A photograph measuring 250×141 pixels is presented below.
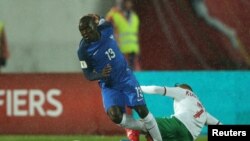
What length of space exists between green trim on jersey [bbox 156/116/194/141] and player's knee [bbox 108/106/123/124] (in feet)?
1.49

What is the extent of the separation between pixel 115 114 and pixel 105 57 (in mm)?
689

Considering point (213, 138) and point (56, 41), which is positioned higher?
point (56, 41)

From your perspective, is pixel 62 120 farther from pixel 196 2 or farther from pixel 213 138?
pixel 213 138

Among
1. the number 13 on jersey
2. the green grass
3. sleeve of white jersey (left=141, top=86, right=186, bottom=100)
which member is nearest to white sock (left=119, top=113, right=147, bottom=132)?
sleeve of white jersey (left=141, top=86, right=186, bottom=100)

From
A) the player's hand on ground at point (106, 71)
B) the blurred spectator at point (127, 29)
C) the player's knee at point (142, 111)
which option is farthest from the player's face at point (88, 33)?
the blurred spectator at point (127, 29)

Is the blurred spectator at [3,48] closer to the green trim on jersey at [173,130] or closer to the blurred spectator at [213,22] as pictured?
the blurred spectator at [213,22]

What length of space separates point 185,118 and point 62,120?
3.59 meters

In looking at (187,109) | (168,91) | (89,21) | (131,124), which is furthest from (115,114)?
(89,21)

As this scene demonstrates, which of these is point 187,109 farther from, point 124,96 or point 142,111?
point 124,96

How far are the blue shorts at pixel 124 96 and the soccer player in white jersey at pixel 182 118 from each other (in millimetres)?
113

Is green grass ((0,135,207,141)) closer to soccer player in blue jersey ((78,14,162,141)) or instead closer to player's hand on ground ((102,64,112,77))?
soccer player in blue jersey ((78,14,162,141))

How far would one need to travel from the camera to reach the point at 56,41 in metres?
16.3

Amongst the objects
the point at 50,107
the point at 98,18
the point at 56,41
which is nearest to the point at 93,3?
the point at 56,41

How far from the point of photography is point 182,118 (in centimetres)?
1095
